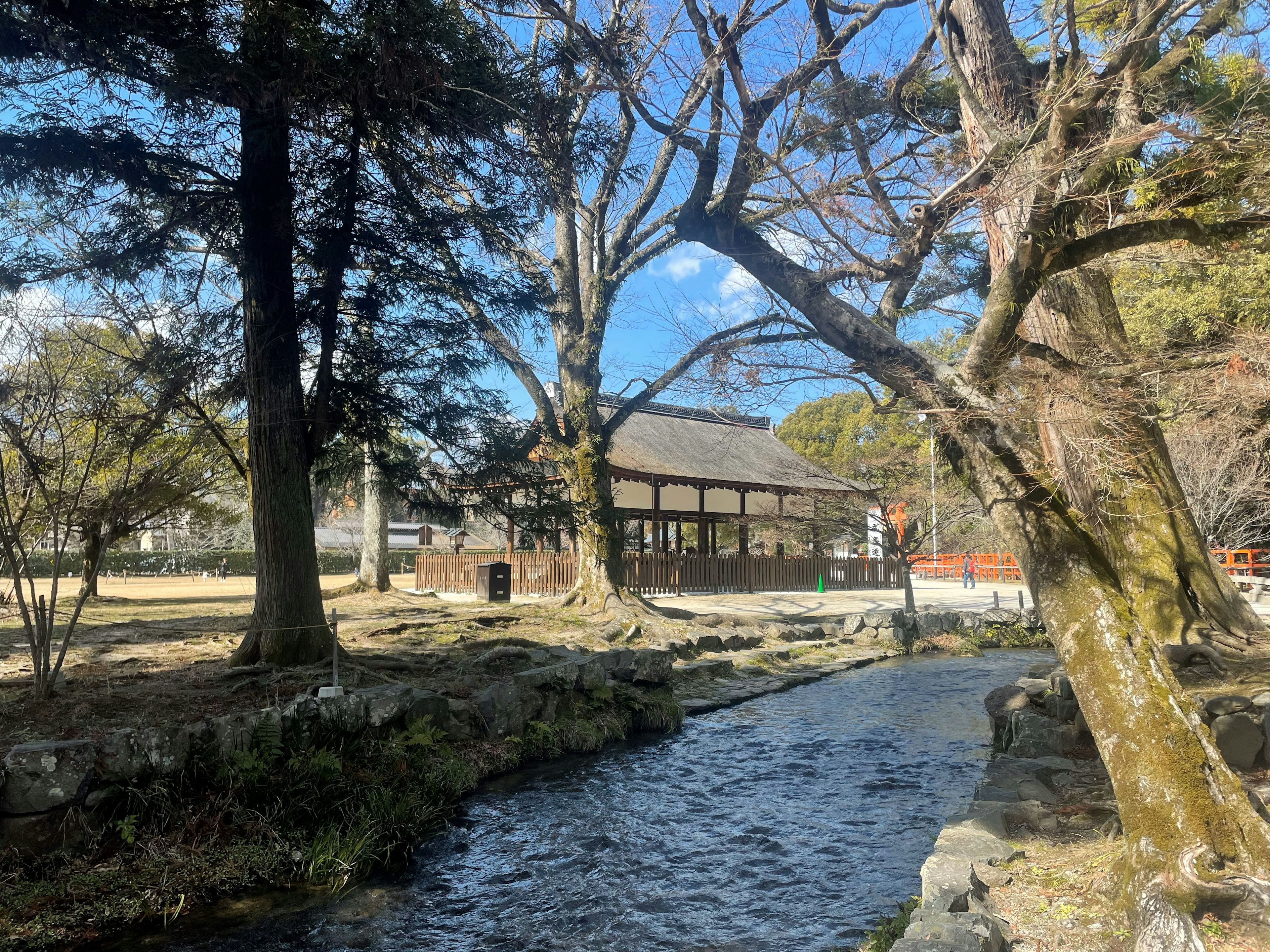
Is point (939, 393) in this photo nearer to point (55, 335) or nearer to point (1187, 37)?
point (1187, 37)

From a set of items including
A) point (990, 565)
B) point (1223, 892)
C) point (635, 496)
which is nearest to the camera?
point (1223, 892)

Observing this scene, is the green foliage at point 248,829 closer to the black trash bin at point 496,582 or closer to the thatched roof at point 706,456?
the black trash bin at point 496,582

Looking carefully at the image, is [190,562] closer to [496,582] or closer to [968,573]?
[496,582]

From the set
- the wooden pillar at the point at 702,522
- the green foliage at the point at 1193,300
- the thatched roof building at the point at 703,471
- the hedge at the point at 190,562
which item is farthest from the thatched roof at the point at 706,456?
the hedge at the point at 190,562

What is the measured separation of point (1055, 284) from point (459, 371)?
540 centimetres

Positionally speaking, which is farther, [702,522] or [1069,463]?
[702,522]

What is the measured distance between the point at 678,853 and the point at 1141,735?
2613mm

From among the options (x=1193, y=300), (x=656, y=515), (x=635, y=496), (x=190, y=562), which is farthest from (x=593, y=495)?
(x=190, y=562)

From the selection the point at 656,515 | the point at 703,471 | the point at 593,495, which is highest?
the point at 703,471

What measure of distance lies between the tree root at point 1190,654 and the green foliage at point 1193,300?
7811 millimetres

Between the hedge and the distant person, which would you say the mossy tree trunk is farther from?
the hedge

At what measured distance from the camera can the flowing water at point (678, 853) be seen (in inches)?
154

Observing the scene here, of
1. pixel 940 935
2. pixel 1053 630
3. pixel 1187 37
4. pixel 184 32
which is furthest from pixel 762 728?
pixel 184 32

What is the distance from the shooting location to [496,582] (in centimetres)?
1756
